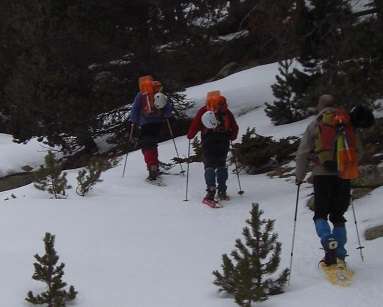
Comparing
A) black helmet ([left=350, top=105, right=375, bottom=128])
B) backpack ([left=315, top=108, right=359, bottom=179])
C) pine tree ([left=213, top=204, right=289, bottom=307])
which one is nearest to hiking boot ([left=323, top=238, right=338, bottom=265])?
pine tree ([left=213, top=204, right=289, bottom=307])

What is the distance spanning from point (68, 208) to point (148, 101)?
3.22 meters

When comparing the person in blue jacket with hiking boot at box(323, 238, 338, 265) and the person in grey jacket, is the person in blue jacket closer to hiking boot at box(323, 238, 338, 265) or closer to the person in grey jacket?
the person in grey jacket

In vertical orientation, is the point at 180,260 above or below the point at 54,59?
below

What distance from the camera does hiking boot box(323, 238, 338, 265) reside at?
19.1 ft

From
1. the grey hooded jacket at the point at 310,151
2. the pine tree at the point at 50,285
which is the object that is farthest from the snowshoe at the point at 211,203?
the pine tree at the point at 50,285

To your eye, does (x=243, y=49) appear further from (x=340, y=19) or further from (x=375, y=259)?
(x=375, y=259)

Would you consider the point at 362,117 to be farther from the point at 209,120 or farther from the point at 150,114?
the point at 150,114

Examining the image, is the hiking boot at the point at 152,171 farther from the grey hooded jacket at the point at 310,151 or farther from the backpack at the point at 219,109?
the grey hooded jacket at the point at 310,151

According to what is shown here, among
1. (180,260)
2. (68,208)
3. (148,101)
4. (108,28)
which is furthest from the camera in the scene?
(108,28)

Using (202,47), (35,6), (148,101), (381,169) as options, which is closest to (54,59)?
(35,6)

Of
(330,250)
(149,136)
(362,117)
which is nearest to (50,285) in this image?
(330,250)

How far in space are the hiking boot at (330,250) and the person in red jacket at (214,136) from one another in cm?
367

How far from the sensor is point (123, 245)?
23.6ft

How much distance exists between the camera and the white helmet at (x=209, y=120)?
9.41 m
